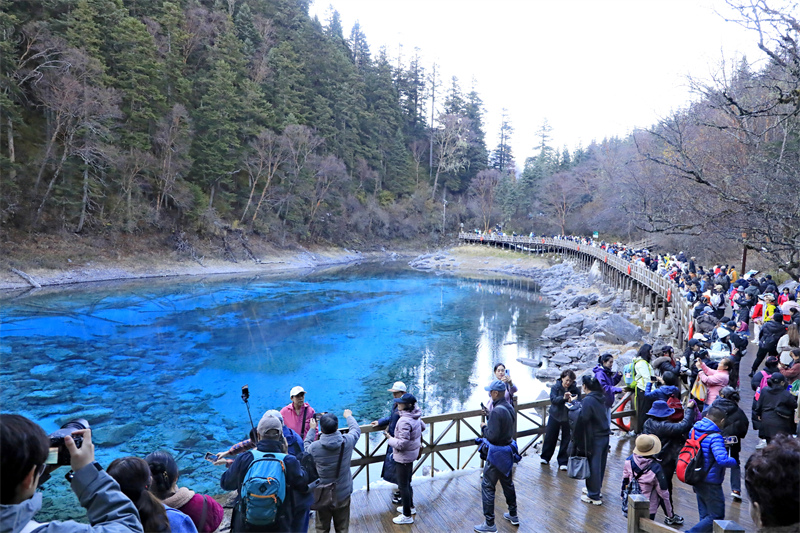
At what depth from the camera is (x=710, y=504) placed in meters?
3.22

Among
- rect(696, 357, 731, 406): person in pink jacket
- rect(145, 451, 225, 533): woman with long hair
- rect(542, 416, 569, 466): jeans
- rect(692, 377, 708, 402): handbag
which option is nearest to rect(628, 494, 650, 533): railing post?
rect(145, 451, 225, 533): woman with long hair

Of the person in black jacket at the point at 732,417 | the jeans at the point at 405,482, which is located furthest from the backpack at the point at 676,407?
the jeans at the point at 405,482

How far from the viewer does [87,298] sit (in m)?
19.2

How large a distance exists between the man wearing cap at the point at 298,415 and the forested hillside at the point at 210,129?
78.6 feet

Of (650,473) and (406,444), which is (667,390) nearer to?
(650,473)

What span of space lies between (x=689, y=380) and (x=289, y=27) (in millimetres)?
50462

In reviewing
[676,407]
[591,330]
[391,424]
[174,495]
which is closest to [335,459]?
[391,424]

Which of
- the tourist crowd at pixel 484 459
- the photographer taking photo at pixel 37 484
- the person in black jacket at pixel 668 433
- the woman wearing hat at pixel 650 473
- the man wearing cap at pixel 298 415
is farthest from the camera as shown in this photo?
the man wearing cap at pixel 298 415

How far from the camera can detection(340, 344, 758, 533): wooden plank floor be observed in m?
3.92

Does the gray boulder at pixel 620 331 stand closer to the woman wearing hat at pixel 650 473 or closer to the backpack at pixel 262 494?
the woman wearing hat at pixel 650 473

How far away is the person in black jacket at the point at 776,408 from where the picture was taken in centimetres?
404

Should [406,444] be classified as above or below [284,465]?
below

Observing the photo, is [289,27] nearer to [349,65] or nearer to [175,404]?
[349,65]

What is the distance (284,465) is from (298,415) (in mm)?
1577
